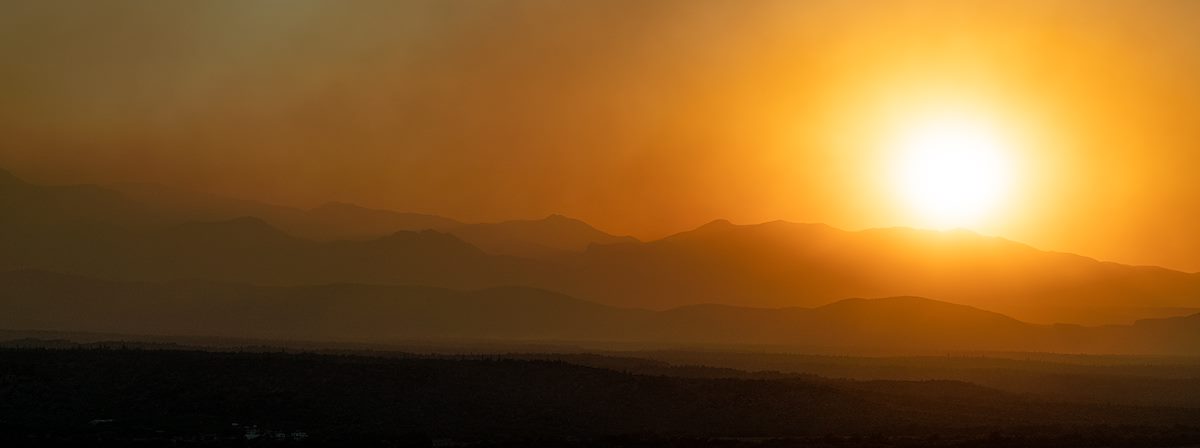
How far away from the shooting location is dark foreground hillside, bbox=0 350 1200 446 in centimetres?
4600

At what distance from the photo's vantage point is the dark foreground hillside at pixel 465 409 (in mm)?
46000

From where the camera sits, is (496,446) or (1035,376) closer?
(496,446)

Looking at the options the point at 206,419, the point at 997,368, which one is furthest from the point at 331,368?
the point at 997,368

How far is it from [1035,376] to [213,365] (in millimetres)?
69109

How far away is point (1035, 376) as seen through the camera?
325ft

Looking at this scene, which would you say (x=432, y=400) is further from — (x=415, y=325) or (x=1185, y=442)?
(x=415, y=325)

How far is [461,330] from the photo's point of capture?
193125 mm

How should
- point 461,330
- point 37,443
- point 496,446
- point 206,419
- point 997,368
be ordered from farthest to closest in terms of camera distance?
point 461,330 → point 997,368 → point 206,419 → point 496,446 → point 37,443

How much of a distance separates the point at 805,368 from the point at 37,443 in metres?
73.2

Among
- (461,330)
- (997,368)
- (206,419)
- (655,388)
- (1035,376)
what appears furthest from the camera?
(461,330)

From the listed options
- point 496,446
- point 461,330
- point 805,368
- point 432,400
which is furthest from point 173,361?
point 461,330

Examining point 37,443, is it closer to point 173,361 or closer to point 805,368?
point 173,361

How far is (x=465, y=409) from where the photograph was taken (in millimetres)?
52938

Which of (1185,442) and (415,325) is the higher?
(415,325)
